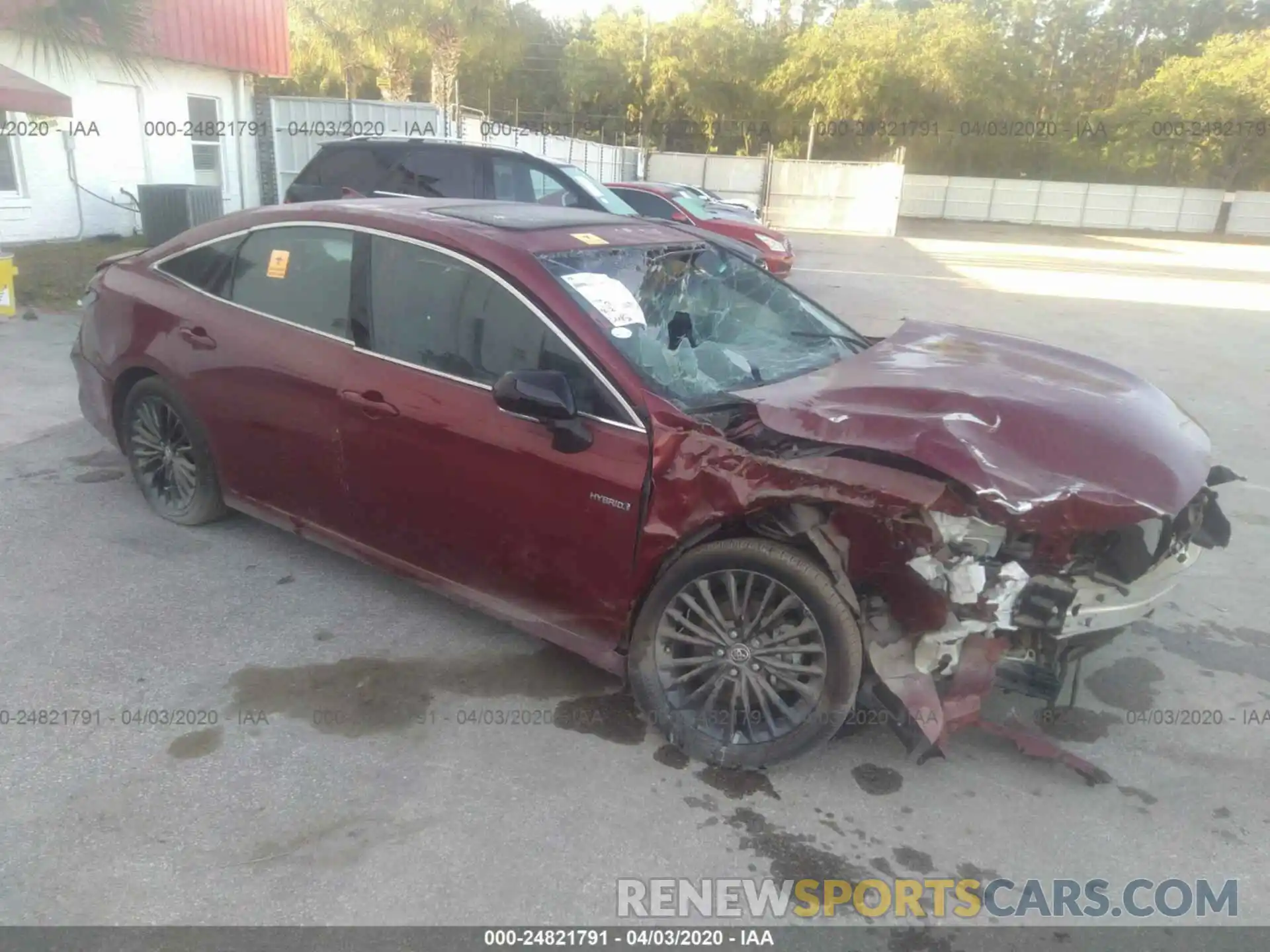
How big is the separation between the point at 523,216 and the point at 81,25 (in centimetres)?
951

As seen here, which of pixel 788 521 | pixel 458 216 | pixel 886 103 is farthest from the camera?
pixel 886 103

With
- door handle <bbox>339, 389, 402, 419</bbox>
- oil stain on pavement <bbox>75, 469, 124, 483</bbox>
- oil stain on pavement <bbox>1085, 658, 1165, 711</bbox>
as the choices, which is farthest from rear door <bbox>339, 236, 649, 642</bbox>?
oil stain on pavement <bbox>75, 469, 124, 483</bbox>

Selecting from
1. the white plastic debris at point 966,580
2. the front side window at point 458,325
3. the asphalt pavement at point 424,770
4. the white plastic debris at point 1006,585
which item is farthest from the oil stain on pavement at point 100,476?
the white plastic debris at point 1006,585

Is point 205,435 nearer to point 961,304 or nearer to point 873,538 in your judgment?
point 873,538

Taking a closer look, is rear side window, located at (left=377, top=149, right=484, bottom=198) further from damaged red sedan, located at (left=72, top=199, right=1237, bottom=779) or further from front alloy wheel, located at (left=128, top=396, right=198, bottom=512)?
damaged red sedan, located at (left=72, top=199, right=1237, bottom=779)

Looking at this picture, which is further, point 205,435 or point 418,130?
point 418,130

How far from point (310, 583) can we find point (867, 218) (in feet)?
90.5

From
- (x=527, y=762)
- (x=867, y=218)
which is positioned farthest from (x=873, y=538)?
(x=867, y=218)

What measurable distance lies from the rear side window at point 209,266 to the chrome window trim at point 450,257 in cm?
2

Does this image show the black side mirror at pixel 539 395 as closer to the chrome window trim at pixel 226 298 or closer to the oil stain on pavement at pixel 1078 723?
the chrome window trim at pixel 226 298

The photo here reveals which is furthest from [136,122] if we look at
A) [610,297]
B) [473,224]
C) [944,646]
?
[944,646]

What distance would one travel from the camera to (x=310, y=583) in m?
4.19

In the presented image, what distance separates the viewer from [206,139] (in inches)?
600

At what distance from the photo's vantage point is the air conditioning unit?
11914 mm
